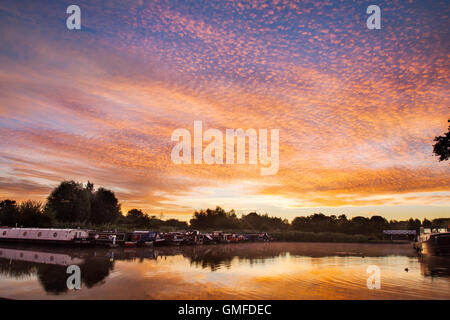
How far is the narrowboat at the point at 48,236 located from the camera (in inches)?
1674

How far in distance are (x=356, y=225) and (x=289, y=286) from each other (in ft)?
355

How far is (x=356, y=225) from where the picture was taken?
4609 inches

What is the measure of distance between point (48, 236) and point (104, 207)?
189 feet

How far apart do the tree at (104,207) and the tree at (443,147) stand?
292ft

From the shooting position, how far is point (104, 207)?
10150 cm

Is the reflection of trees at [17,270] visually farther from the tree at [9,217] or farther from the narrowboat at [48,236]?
the tree at [9,217]

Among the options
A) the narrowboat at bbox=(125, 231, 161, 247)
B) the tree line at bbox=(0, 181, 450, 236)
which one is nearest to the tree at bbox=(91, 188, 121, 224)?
the tree line at bbox=(0, 181, 450, 236)

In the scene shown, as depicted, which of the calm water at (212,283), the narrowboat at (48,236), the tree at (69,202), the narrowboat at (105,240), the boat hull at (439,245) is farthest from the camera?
the tree at (69,202)

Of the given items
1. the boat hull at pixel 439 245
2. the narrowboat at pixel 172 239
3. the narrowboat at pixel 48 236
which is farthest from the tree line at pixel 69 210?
the boat hull at pixel 439 245

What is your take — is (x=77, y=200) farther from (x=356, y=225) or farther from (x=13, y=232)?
(x=356, y=225)

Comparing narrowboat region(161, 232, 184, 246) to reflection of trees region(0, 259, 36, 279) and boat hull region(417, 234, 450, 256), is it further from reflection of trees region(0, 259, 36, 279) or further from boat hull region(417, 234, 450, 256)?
boat hull region(417, 234, 450, 256)

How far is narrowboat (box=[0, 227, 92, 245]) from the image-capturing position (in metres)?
42.5
